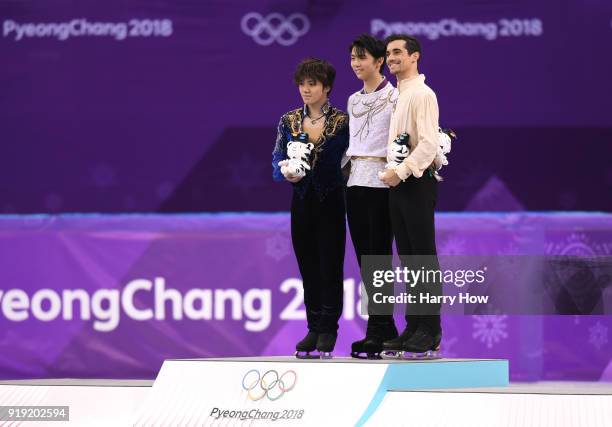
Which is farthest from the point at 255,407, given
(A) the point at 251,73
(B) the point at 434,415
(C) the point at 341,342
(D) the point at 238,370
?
(A) the point at 251,73


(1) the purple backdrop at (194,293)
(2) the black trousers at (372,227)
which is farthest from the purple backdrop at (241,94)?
(2) the black trousers at (372,227)

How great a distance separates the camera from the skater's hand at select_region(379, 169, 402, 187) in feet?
17.5

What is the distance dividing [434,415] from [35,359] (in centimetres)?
391

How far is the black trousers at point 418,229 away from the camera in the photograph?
17.8ft

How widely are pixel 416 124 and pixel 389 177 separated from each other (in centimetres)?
30

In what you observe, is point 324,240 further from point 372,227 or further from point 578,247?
point 578,247

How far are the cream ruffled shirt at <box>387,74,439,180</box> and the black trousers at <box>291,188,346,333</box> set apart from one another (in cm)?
49

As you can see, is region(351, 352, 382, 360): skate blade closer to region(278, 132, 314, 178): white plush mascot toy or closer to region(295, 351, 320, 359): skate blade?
region(295, 351, 320, 359): skate blade

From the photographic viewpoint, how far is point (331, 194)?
18.8ft

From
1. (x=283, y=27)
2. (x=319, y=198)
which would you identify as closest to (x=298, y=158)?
(x=319, y=198)

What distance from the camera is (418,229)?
5441mm

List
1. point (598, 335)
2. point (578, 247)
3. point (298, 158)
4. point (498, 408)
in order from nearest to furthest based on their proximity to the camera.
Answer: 1. point (498, 408)
2. point (298, 158)
3. point (598, 335)
4. point (578, 247)

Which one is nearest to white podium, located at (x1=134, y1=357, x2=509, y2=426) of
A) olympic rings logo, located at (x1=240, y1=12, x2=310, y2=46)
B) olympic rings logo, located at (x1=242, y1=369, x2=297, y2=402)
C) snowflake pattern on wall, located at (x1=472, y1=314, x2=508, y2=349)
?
olympic rings logo, located at (x1=242, y1=369, x2=297, y2=402)

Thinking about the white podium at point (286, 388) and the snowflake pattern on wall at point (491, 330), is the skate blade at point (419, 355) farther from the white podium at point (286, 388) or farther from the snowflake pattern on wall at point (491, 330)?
the snowflake pattern on wall at point (491, 330)
